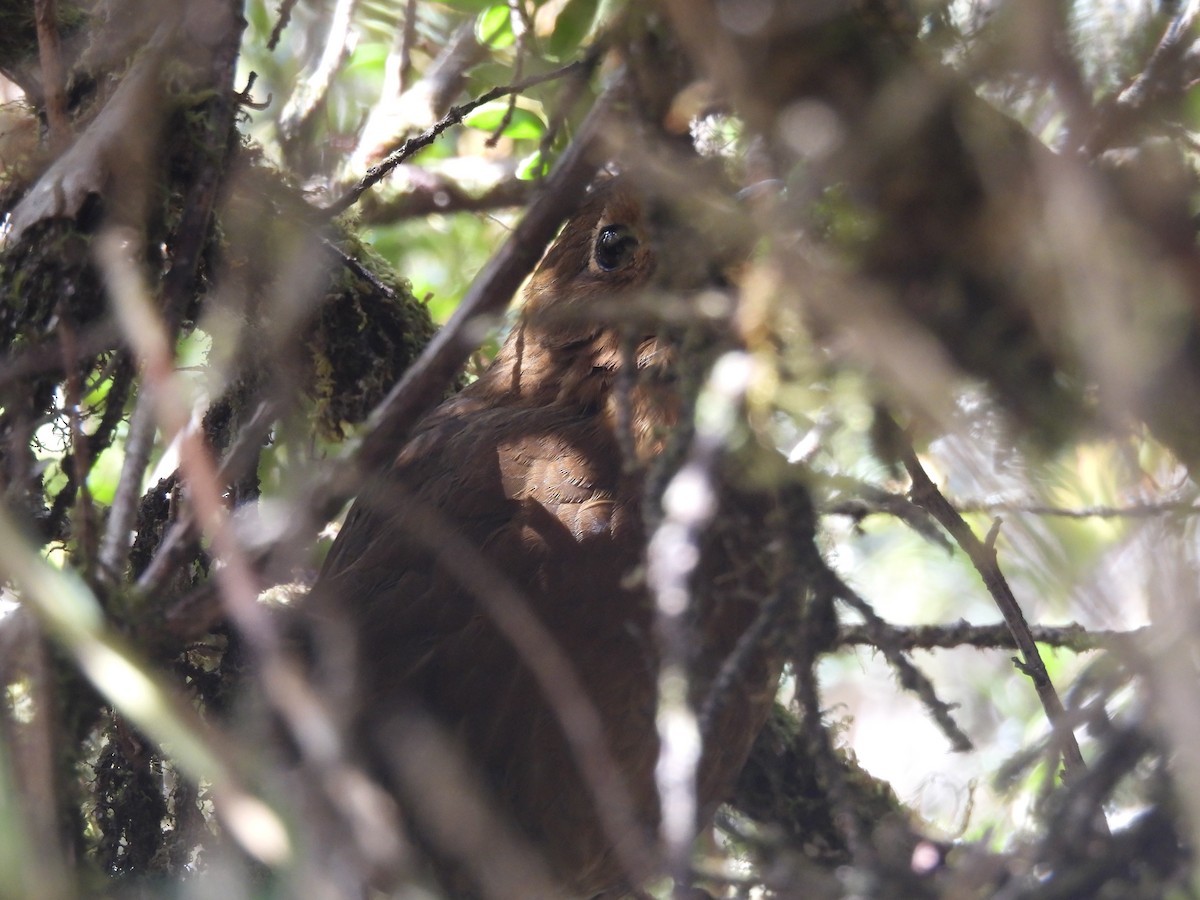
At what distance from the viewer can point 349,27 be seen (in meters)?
2.73

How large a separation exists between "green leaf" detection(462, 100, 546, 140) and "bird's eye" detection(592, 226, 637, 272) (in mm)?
446

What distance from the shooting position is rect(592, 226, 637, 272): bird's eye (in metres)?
2.33

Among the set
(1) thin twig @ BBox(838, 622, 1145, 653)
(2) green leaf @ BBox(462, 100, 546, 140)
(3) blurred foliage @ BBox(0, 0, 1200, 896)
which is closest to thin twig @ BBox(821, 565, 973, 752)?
(3) blurred foliage @ BBox(0, 0, 1200, 896)

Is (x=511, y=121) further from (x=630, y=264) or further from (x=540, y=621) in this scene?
(x=540, y=621)

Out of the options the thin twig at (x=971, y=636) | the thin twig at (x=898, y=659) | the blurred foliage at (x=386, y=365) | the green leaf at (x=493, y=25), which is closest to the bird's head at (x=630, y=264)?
the blurred foliage at (x=386, y=365)

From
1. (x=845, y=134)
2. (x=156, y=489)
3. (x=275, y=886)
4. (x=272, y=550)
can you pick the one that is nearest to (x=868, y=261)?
(x=845, y=134)

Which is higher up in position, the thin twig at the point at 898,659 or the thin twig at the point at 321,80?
the thin twig at the point at 321,80

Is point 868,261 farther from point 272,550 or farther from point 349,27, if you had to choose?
point 349,27

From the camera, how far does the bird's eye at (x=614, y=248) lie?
2326 mm

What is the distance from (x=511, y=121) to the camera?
2.69 m

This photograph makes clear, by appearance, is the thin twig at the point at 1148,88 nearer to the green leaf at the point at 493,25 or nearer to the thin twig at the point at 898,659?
the thin twig at the point at 898,659

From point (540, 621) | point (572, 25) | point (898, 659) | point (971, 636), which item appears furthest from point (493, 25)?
point (898, 659)

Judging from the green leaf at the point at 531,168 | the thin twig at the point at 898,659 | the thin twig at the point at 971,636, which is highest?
the green leaf at the point at 531,168

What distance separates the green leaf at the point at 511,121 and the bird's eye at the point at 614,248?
446 millimetres
